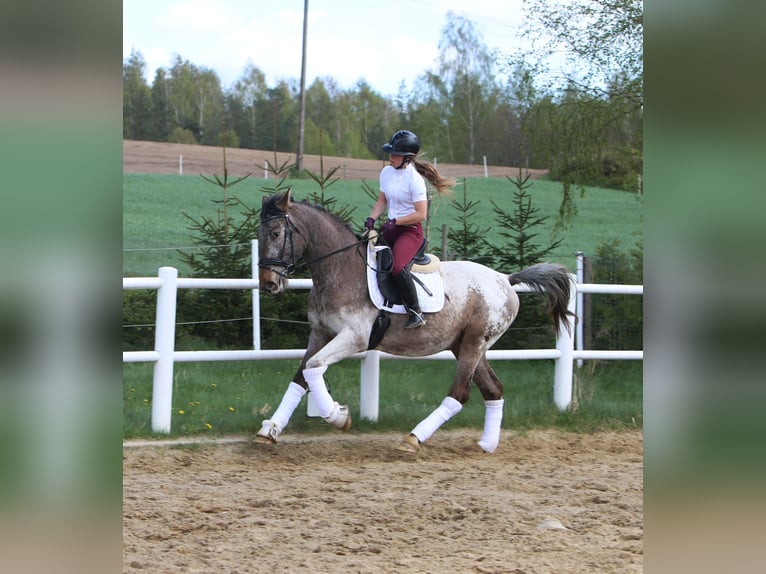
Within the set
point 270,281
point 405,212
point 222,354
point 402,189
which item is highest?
point 402,189

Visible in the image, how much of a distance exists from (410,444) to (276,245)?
191cm

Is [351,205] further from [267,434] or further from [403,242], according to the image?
[267,434]

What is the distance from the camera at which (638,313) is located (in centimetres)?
1116

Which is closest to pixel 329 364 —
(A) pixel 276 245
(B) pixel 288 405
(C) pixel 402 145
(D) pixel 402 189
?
(B) pixel 288 405

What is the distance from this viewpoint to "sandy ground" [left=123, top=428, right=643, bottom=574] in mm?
4066

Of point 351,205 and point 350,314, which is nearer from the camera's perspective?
point 350,314

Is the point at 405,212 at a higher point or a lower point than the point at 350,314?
higher

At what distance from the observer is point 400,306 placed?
686 centimetres

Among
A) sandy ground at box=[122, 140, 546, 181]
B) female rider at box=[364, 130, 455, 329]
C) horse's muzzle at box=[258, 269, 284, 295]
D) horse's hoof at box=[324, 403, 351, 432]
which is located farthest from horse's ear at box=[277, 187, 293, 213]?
sandy ground at box=[122, 140, 546, 181]

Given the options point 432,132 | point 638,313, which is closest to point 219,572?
point 638,313
